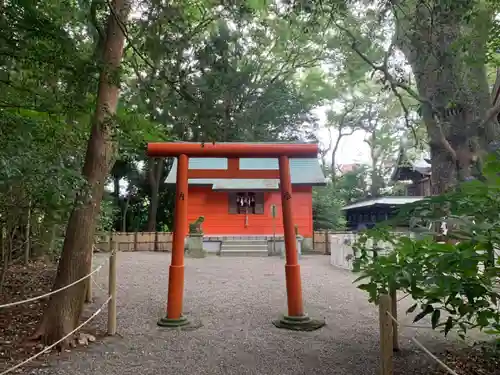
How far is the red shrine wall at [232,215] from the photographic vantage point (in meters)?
16.9

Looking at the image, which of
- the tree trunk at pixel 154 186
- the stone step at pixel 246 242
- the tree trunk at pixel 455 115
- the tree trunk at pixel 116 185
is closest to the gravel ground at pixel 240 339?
the tree trunk at pixel 455 115

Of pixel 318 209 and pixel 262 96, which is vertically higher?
pixel 262 96

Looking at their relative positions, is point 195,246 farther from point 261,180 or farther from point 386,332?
point 386,332

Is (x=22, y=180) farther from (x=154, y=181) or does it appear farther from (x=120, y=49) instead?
(x=154, y=181)

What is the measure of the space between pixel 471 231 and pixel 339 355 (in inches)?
100.0

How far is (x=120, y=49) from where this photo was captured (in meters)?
4.91

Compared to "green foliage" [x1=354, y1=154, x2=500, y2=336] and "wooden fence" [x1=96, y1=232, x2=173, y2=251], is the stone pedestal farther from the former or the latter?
"green foliage" [x1=354, y1=154, x2=500, y2=336]

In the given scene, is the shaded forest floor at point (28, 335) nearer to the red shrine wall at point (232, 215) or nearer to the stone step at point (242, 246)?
the stone step at point (242, 246)

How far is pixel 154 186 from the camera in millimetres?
21266

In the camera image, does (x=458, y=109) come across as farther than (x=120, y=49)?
Yes

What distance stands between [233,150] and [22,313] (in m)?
3.91

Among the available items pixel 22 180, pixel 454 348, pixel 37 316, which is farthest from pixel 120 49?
pixel 454 348

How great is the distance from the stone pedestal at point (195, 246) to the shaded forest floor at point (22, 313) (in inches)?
209

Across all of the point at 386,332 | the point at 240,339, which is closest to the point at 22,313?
the point at 240,339
